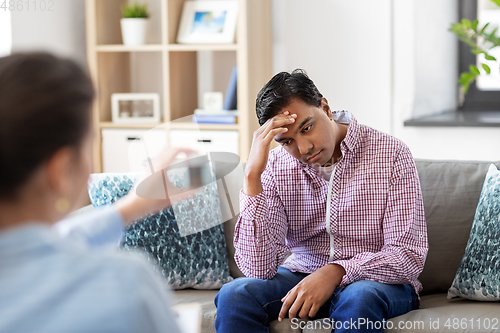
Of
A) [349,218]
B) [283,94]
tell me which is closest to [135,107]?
[283,94]

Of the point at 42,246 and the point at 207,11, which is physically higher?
the point at 207,11

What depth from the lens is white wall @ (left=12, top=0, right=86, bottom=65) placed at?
2695mm

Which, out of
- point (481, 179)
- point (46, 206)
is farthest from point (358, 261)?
point (46, 206)

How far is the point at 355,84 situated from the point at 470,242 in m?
1.44

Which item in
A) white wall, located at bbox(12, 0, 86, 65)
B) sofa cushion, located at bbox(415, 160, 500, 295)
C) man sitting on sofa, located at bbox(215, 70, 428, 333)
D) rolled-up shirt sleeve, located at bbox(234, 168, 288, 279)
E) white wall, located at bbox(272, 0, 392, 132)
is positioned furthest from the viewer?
white wall, located at bbox(272, 0, 392, 132)

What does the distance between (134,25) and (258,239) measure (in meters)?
1.91

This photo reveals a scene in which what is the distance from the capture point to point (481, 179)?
179 cm

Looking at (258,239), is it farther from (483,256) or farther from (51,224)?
(51,224)

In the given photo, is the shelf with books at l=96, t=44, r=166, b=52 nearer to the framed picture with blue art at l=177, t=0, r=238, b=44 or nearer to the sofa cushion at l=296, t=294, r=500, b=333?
the framed picture with blue art at l=177, t=0, r=238, b=44

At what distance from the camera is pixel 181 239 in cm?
183

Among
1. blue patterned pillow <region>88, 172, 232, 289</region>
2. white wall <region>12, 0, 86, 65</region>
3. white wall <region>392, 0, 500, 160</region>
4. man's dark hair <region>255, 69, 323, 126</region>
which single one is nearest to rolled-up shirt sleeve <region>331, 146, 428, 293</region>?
man's dark hair <region>255, 69, 323, 126</region>

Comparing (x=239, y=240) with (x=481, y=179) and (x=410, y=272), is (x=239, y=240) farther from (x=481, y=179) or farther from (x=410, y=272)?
(x=481, y=179)

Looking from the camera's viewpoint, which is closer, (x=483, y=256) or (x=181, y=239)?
(x=483, y=256)

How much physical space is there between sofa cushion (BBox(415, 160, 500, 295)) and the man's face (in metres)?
0.45
